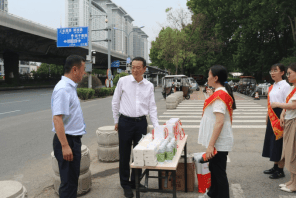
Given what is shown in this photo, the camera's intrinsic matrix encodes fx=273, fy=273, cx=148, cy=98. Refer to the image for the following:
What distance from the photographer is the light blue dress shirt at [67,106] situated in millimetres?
2865

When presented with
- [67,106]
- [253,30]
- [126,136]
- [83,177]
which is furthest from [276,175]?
[253,30]

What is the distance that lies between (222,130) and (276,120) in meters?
1.64

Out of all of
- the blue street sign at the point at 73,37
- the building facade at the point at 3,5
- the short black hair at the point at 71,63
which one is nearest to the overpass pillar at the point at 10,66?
the blue street sign at the point at 73,37

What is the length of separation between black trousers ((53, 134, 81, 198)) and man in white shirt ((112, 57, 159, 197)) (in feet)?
3.39

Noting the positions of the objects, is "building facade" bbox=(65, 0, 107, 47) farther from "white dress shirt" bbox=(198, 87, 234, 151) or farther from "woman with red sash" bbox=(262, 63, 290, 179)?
"white dress shirt" bbox=(198, 87, 234, 151)

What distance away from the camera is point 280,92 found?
4.42 metres

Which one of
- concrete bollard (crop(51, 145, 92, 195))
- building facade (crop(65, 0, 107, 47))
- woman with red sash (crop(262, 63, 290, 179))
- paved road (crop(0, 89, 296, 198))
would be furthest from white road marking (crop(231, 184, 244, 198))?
building facade (crop(65, 0, 107, 47))

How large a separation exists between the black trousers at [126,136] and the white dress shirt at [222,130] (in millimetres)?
1024

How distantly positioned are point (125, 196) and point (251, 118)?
8983mm

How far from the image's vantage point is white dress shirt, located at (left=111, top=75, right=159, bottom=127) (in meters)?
4.04

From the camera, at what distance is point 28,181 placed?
4848 mm

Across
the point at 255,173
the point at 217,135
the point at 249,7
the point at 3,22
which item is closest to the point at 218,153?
the point at 217,135

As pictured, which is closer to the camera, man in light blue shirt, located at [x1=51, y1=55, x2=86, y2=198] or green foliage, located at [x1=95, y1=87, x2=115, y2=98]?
man in light blue shirt, located at [x1=51, y1=55, x2=86, y2=198]

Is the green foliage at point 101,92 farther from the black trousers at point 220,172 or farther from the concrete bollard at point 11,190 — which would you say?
the concrete bollard at point 11,190
